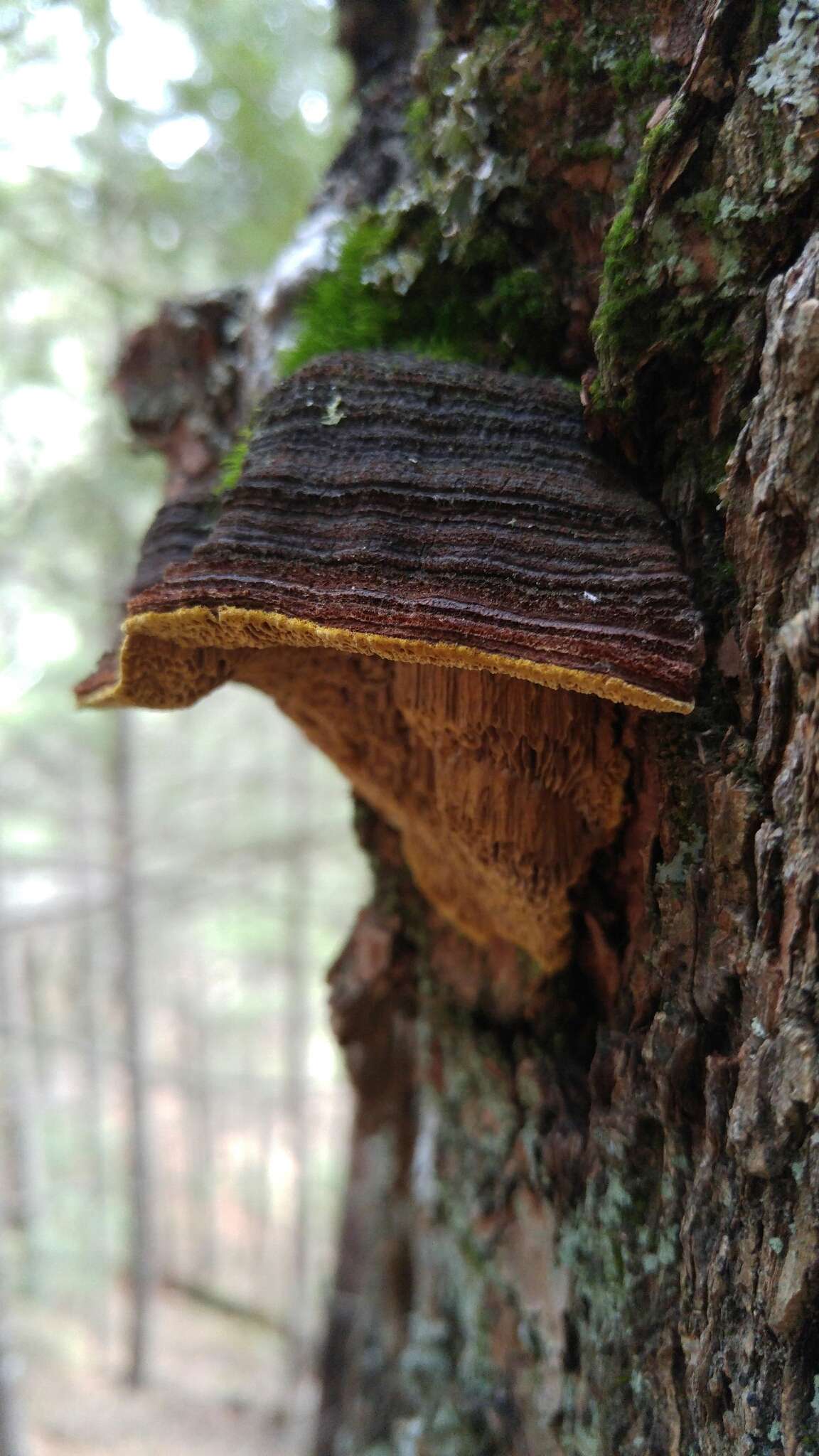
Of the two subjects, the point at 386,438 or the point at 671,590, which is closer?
the point at 671,590

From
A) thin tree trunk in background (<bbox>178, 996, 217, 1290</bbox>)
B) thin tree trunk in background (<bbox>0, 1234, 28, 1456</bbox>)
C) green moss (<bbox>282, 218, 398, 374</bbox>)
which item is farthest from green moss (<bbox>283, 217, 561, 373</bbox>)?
thin tree trunk in background (<bbox>178, 996, 217, 1290</bbox>)

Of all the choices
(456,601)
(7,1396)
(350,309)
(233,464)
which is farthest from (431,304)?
(7,1396)

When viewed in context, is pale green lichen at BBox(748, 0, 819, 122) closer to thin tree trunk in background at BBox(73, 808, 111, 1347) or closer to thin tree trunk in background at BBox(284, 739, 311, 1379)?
thin tree trunk in background at BBox(284, 739, 311, 1379)

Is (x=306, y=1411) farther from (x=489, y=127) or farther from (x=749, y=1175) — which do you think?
(x=489, y=127)

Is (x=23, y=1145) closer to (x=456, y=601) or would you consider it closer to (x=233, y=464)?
(x=233, y=464)

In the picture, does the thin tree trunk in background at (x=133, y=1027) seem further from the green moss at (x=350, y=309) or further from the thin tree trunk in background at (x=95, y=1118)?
the green moss at (x=350, y=309)

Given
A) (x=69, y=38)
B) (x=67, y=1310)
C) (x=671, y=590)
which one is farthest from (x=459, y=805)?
(x=67, y=1310)
